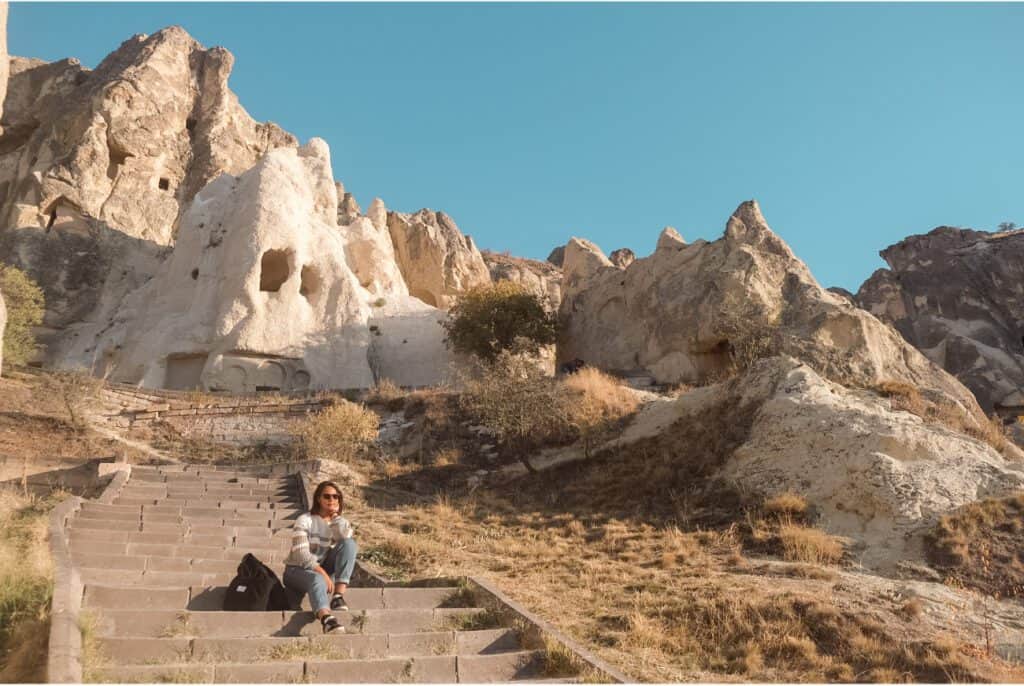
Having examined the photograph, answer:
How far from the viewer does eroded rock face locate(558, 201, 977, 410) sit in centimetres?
2380

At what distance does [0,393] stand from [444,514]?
42.3 ft

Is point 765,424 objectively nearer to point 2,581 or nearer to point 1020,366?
point 2,581

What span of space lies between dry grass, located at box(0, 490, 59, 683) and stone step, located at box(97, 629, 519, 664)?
42 centimetres

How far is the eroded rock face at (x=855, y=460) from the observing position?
436 inches

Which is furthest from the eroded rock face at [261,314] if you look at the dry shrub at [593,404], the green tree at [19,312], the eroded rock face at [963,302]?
the eroded rock face at [963,302]

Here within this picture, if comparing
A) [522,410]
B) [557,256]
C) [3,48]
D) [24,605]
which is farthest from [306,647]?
[557,256]

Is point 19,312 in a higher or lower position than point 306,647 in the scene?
higher

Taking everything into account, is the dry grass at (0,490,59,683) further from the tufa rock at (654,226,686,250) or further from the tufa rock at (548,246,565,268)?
the tufa rock at (548,246,565,268)

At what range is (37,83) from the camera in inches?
1802

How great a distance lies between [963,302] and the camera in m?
48.6

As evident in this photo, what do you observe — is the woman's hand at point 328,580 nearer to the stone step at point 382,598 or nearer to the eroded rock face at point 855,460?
the stone step at point 382,598

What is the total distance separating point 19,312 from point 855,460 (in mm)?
27174

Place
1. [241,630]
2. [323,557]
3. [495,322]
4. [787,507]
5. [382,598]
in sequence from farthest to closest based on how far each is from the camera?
[495,322], [787,507], [382,598], [323,557], [241,630]

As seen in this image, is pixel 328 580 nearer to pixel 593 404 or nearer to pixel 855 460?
pixel 855 460
